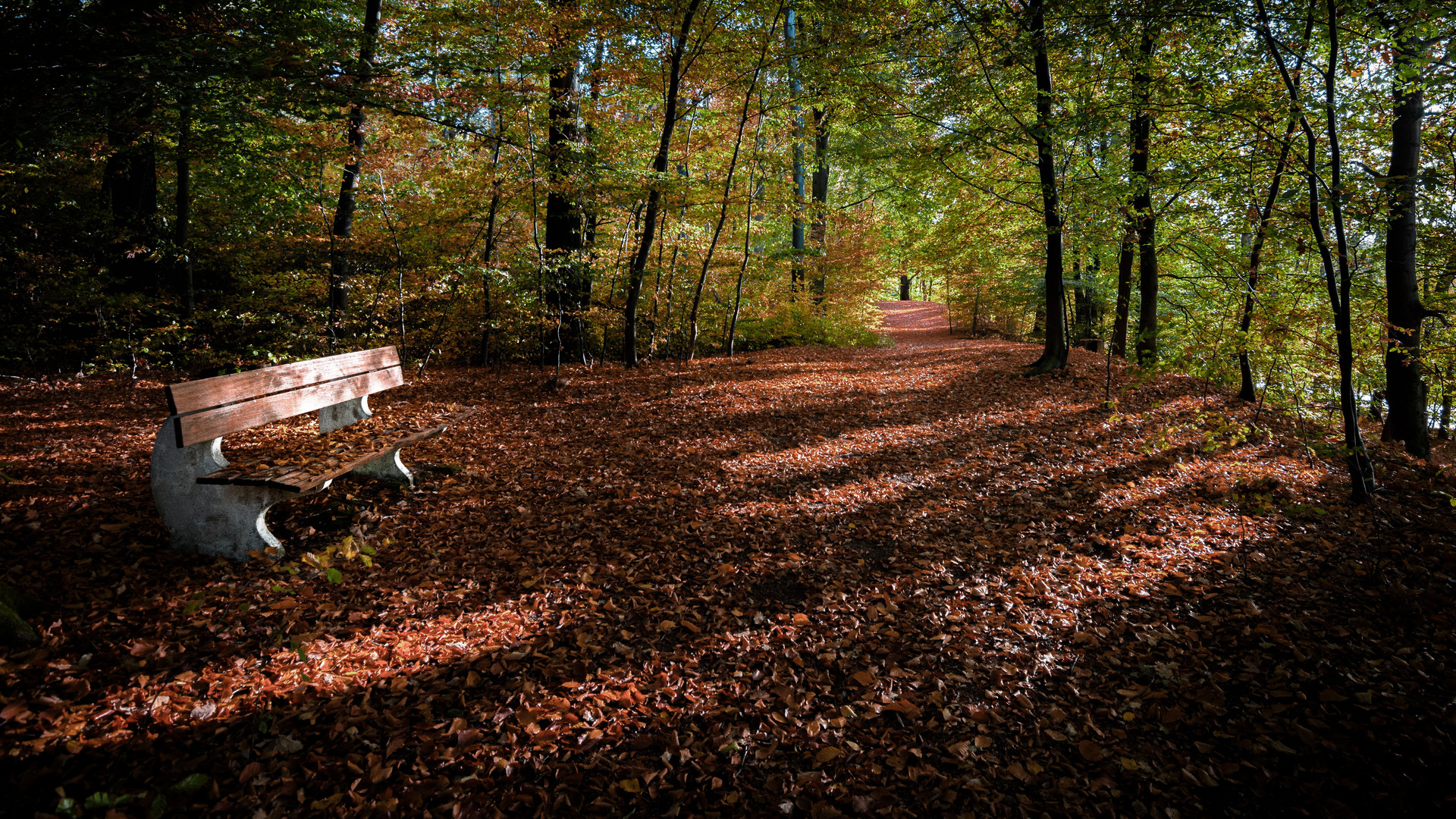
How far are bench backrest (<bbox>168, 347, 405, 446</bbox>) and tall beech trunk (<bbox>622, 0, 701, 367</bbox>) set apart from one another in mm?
4508

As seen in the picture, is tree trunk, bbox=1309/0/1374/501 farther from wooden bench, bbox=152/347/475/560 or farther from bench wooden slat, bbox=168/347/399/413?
bench wooden slat, bbox=168/347/399/413

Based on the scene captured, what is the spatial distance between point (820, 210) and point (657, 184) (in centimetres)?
587

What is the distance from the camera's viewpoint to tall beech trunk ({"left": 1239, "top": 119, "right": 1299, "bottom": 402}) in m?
4.86

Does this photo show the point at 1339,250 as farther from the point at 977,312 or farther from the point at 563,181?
the point at 977,312

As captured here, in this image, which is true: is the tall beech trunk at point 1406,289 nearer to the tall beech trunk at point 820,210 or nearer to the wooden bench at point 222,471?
the tall beech trunk at point 820,210

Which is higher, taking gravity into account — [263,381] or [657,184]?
[657,184]

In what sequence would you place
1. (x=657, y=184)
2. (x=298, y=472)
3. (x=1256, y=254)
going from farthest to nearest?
(x=657, y=184)
(x=1256, y=254)
(x=298, y=472)

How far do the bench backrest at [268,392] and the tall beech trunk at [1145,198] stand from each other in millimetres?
6907

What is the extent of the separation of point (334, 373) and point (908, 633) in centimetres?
464

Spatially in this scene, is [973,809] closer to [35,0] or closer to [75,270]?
[35,0]

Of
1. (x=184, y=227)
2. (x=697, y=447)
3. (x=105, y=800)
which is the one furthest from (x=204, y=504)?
(x=184, y=227)

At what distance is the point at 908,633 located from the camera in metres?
3.21

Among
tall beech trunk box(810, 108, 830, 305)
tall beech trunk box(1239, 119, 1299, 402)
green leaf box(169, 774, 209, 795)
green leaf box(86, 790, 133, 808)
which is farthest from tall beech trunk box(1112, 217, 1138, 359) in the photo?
green leaf box(86, 790, 133, 808)

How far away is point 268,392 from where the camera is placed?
3738mm
